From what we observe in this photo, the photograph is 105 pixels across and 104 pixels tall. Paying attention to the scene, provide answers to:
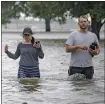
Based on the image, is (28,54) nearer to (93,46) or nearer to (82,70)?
(82,70)

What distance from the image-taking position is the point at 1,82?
11.6 m

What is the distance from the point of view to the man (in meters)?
10.0

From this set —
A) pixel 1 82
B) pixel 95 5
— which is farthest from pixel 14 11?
pixel 1 82

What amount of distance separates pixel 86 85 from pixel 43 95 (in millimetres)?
1573

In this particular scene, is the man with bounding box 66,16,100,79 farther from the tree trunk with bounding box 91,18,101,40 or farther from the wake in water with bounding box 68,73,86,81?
the tree trunk with bounding box 91,18,101,40

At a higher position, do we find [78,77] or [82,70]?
[82,70]

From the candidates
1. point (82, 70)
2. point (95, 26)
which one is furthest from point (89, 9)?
point (82, 70)

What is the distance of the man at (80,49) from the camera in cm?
1002

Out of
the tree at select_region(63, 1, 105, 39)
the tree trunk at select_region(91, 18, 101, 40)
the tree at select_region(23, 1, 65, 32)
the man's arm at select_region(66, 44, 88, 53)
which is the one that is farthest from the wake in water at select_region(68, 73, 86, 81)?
the tree trunk at select_region(91, 18, 101, 40)

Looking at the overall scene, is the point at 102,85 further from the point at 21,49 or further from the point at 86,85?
the point at 21,49

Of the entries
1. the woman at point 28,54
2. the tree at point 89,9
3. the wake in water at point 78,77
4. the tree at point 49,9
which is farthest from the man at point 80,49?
the tree at point 49,9

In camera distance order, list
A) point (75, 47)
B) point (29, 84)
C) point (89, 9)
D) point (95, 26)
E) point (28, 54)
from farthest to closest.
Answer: point (95, 26)
point (89, 9)
point (29, 84)
point (28, 54)
point (75, 47)

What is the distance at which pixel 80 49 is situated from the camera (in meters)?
9.94

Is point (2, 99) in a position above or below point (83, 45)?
below
